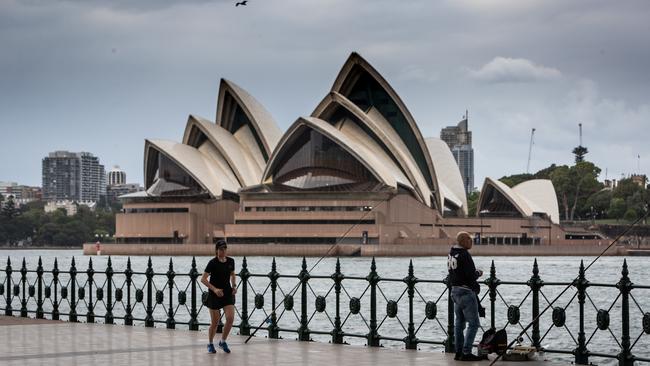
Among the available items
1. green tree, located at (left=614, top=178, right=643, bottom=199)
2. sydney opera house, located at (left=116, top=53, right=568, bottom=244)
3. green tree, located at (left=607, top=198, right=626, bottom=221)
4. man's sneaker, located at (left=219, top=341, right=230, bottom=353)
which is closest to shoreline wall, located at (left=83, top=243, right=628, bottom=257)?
sydney opera house, located at (left=116, top=53, right=568, bottom=244)

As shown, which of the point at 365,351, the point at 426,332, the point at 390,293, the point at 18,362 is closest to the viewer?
the point at 18,362

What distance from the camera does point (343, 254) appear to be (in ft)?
379

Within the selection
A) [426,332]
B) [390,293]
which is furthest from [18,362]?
[390,293]

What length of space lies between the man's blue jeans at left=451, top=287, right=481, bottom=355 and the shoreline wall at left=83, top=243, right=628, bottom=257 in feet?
290

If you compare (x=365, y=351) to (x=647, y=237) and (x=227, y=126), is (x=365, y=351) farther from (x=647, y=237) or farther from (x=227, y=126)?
(x=647, y=237)

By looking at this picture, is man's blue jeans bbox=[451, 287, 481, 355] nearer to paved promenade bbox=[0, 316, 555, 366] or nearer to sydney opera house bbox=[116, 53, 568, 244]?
paved promenade bbox=[0, 316, 555, 366]

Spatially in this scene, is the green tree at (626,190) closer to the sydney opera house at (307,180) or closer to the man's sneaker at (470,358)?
the sydney opera house at (307,180)

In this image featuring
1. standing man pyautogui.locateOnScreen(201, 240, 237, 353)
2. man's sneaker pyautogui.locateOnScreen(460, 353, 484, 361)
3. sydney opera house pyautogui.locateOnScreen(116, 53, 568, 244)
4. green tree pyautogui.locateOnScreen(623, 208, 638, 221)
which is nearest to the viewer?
man's sneaker pyautogui.locateOnScreen(460, 353, 484, 361)

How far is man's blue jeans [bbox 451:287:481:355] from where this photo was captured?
15.1m

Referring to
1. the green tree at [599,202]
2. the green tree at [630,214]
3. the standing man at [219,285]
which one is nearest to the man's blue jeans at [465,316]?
the standing man at [219,285]

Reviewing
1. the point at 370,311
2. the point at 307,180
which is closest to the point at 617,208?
the point at 307,180

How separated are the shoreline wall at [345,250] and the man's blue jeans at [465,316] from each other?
8834 cm

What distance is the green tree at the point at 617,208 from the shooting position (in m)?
175

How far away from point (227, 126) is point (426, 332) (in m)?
92.3
